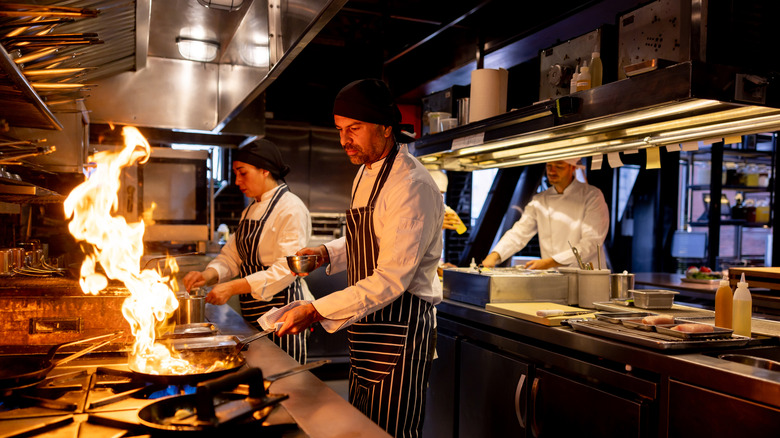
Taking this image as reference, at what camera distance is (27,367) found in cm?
154

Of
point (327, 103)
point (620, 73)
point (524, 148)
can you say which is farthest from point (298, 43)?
point (327, 103)

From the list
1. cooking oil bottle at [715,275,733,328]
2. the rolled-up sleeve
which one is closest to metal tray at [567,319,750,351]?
cooking oil bottle at [715,275,733,328]

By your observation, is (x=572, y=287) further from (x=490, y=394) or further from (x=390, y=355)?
(x=390, y=355)

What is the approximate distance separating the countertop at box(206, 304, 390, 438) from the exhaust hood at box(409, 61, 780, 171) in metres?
1.49

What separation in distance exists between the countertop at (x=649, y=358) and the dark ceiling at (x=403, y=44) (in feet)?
6.13

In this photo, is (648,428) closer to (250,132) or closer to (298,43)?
(298,43)

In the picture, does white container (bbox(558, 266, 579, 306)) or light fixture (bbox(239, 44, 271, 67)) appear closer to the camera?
light fixture (bbox(239, 44, 271, 67))

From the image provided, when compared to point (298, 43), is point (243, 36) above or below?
above

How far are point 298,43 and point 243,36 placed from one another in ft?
2.99

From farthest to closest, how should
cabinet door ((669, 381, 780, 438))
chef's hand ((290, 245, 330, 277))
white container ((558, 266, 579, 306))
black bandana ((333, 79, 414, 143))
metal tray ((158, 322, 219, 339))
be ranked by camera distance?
white container ((558, 266, 579, 306)), chef's hand ((290, 245, 330, 277)), black bandana ((333, 79, 414, 143)), metal tray ((158, 322, 219, 339)), cabinet door ((669, 381, 780, 438))

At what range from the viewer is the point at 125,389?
1.45 metres

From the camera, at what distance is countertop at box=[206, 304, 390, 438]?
3.97 ft

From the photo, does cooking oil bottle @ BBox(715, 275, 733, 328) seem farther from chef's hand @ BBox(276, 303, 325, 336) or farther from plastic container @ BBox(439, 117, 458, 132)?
plastic container @ BBox(439, 117, 458, 132)

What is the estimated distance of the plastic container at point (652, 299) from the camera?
2.76 meters
